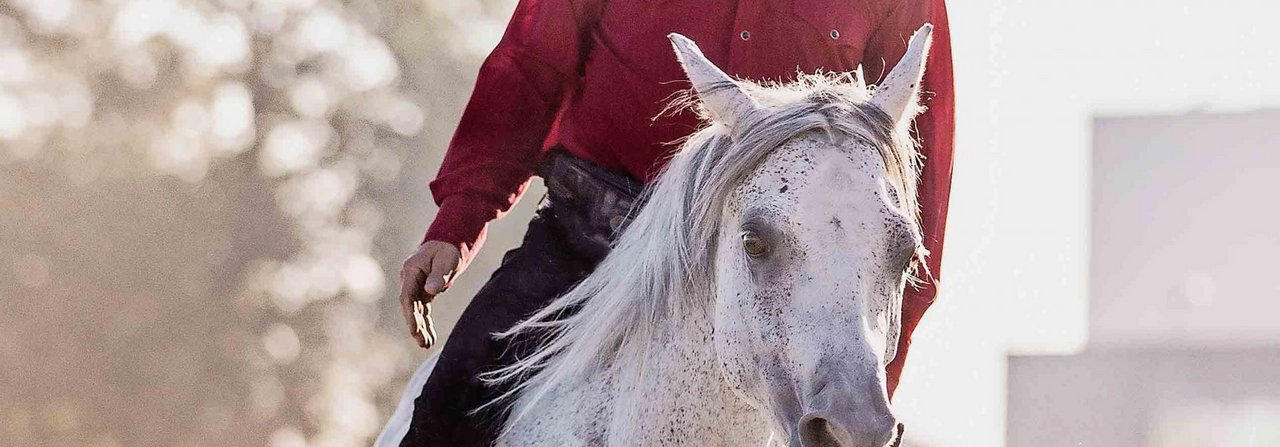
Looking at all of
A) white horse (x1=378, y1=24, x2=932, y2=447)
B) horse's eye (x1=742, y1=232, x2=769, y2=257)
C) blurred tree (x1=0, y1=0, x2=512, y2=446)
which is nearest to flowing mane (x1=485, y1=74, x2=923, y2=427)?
white horse (x1=378, y1=24, x2=932, y2=447)

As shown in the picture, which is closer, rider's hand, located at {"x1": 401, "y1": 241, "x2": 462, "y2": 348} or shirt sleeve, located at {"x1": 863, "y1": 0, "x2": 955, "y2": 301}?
shirt sleeve, located at {"x1": 863, "y1": 0, "x2": 955, "y2": 301}

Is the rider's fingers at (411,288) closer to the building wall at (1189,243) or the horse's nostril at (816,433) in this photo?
the horse's nostril at (816,433)

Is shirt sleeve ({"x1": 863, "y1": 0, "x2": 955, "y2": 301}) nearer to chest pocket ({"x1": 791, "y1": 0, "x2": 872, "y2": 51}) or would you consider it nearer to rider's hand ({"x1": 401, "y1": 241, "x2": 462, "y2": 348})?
chest pocket ({"x1": 791, "y1": 0, "x2": 872, "y2": 51})

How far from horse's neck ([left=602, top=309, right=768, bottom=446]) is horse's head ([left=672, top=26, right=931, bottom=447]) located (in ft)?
0.27

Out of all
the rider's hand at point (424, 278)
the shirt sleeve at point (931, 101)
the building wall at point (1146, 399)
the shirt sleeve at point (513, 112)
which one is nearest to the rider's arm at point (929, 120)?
the shirt sleeve at point (931, 101)

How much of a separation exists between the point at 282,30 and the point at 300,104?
0.92 m

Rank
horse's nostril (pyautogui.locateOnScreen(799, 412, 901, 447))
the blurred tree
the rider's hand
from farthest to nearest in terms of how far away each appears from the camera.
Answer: the blurred tree
the rider's hand
horse's nostril (pyautogui.locateOnScreen(799, 412, 901, 447))

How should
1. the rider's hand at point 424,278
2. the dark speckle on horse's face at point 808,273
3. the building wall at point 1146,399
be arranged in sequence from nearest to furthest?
the dark speckle on horse's face at point 808,273 → the rider's hand at point 424,278 → the building wall at point 1146,399

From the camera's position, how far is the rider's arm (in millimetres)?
2781

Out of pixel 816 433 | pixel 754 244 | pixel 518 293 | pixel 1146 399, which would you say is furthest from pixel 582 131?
pixel 1146 399

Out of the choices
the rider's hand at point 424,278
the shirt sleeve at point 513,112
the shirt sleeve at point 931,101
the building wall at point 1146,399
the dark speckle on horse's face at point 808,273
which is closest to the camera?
the dark speckle on horse's face at point 808,273

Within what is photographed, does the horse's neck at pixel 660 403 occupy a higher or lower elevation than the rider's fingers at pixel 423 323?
lower

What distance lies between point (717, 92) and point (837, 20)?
2.50 ft

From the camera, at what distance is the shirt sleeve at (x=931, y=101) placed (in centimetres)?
284
